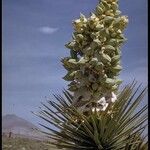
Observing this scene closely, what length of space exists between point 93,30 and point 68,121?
0.97 m

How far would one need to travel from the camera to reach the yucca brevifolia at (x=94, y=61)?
17.2 feet

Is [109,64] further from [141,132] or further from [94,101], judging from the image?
[141,132]

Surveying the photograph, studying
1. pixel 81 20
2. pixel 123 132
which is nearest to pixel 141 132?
pixel 123 132

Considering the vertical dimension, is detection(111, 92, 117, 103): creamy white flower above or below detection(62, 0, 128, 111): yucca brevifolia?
below

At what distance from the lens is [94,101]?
5.25m

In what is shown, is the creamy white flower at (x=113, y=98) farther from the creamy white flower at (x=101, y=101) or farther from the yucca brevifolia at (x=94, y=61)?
the creamy white flower at (x=101, y=101)

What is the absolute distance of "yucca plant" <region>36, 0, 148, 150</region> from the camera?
5217 millimetres

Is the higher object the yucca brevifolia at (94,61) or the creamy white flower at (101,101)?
the yucca brevifolia at (94,61)

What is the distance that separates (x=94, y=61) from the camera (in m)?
5.16

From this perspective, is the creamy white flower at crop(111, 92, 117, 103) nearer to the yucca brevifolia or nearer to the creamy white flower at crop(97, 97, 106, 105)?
the yucca brevifolia

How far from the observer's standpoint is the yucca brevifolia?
5230 millimetres

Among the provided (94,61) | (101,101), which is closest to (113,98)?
(101,101)

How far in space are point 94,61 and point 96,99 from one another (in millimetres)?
393

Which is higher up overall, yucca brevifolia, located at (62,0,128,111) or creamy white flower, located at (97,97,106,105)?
yucca brevifolia, located at (62,0,128,111)
